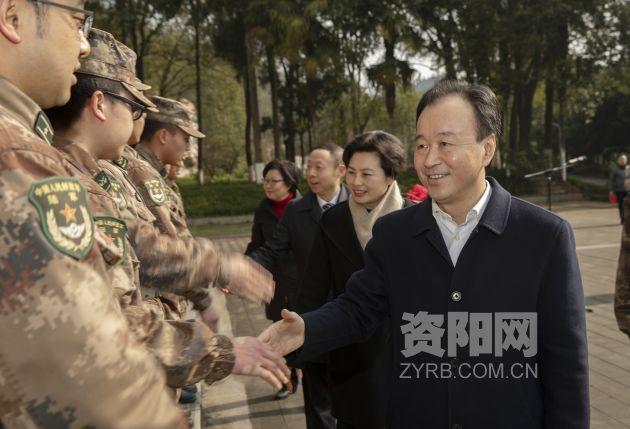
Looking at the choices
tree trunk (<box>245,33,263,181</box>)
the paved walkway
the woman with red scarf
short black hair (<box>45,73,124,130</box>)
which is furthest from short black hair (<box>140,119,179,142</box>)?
tree trunk (<box>245,33,263,181</box>)

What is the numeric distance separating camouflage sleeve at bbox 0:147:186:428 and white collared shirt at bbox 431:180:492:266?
1470 millimetres

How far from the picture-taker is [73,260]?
120 cm

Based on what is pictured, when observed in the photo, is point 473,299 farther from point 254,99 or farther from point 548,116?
point 548,116

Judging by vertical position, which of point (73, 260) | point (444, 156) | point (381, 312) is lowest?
point (381, 312)

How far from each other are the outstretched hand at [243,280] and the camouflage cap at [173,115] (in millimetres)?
1893

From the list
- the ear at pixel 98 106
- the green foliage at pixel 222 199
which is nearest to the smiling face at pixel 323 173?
the ear at pixel 98 106

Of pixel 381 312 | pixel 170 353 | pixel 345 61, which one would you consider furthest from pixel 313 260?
pixel 345 61

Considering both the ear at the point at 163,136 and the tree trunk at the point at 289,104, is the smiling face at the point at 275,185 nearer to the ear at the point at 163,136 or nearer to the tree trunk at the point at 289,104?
the ear at the point at 163,136

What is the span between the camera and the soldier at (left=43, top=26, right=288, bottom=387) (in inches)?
68.5

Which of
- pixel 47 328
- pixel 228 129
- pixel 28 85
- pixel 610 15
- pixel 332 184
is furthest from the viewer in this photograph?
pixel 228 129

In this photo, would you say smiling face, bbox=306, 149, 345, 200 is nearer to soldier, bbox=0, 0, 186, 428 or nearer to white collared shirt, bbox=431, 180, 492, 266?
white collared shirt, bbox=431, 180, 492, 266

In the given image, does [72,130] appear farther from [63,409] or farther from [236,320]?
[236,320]

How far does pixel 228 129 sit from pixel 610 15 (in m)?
28.1

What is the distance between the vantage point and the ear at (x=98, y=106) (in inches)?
102
